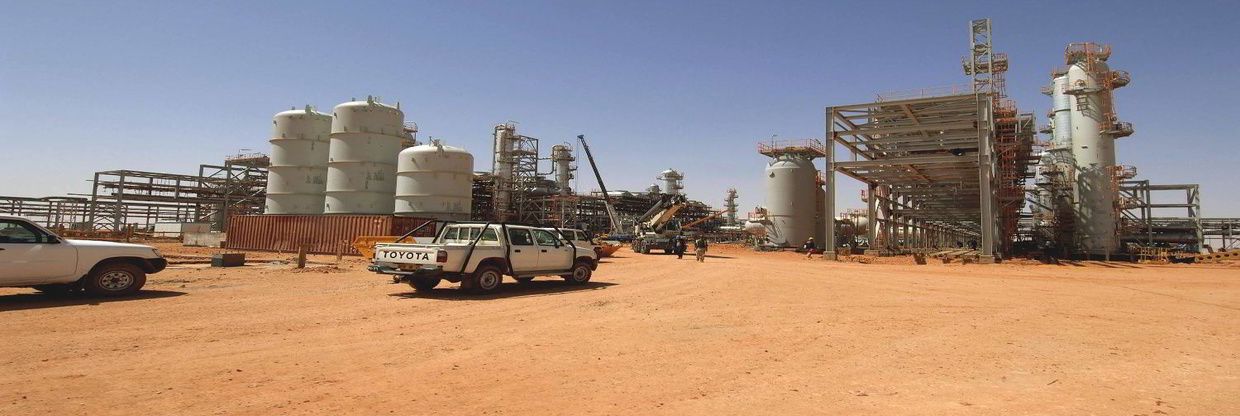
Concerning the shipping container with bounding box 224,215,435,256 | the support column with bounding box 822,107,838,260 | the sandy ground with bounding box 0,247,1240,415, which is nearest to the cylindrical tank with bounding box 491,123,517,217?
the shipping container with bounding box 224,215,435,256

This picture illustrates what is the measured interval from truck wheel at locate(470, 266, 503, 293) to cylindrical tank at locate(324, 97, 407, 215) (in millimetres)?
28500

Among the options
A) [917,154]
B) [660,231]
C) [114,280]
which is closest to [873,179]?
[917,154]

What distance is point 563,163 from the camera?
61.4 meters

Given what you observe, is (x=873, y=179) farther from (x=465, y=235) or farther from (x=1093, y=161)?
(x=465, y=235)

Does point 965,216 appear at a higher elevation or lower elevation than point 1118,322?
higher

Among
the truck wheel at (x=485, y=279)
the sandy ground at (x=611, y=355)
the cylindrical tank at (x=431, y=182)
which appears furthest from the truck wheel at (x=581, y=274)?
the cylindrical tank at (x=431, y=182)

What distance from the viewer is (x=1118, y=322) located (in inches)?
342

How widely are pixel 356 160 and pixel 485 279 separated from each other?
28946 millimetres

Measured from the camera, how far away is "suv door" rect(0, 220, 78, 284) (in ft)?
30.3

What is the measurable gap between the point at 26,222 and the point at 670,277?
13.6 metres

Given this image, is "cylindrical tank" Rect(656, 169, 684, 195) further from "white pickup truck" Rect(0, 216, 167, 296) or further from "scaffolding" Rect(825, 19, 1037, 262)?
"white pickup truck" Rect(0, 216, 167, 296)

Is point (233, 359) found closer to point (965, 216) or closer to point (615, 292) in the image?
point (615, 292)

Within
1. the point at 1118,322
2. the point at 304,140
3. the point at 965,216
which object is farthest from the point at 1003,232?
the point at 304,140

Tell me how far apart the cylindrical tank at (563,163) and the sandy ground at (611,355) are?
164ft
